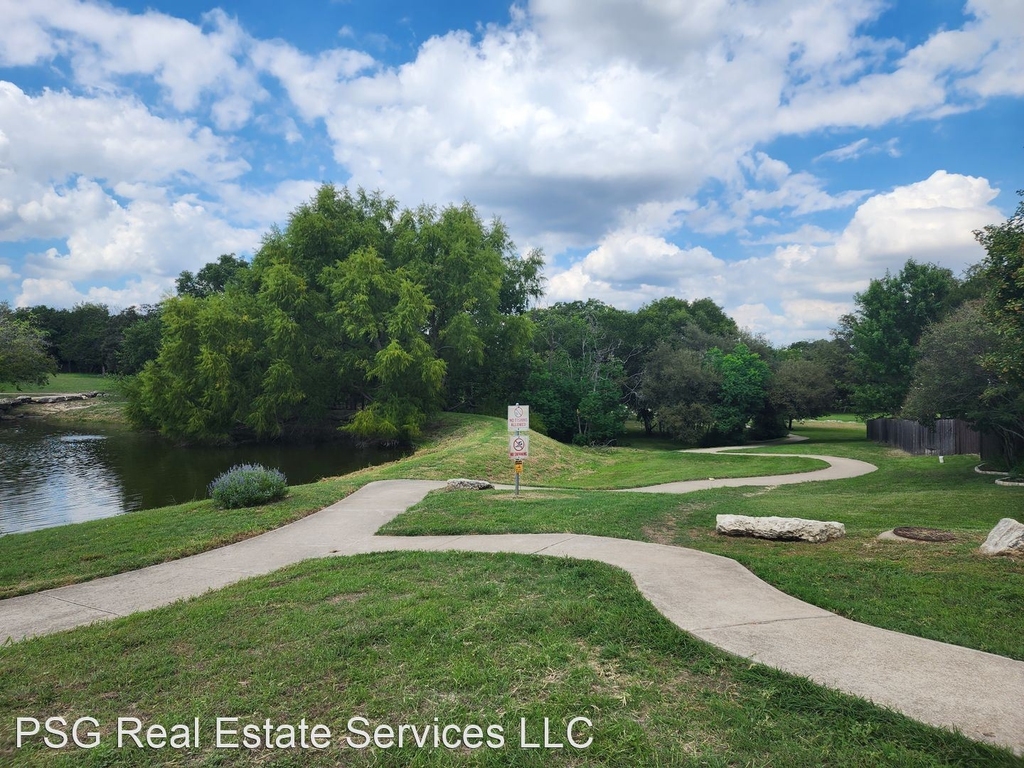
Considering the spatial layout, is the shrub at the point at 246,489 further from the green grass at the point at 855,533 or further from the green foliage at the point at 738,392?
the green foliage at the point at 738,392

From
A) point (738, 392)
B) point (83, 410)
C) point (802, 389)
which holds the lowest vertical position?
point (83, 410)

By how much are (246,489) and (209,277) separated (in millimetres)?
56432

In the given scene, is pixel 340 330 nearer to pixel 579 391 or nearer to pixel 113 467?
pixel 113 467

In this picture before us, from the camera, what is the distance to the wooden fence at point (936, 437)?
75.1 feet

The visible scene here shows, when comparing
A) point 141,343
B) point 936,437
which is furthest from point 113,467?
point 141,343

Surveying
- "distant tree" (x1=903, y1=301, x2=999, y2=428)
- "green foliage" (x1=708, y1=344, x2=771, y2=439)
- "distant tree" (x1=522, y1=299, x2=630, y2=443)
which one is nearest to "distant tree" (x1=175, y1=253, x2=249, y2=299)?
"distant tree" (x1=522, y1=299, x2=630, y2=443)

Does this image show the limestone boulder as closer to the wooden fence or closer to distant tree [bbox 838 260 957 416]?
the wooden fence

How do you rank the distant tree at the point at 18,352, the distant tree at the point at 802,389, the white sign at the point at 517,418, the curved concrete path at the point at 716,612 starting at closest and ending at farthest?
the curved concrete path at the point at 716,612 < the white sign at the point at 517,418 < the distant tree at the point at 802,389 < the distant tree at the point at 18,352

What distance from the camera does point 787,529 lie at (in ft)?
25.0

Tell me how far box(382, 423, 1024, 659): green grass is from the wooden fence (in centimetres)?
877

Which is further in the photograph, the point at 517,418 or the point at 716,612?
the point at 517,418

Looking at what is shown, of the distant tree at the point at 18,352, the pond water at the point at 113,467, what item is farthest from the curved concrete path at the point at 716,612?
the distant tree at the point at 18,352

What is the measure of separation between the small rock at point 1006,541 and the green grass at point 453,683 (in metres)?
4.41

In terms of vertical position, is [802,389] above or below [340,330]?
below
